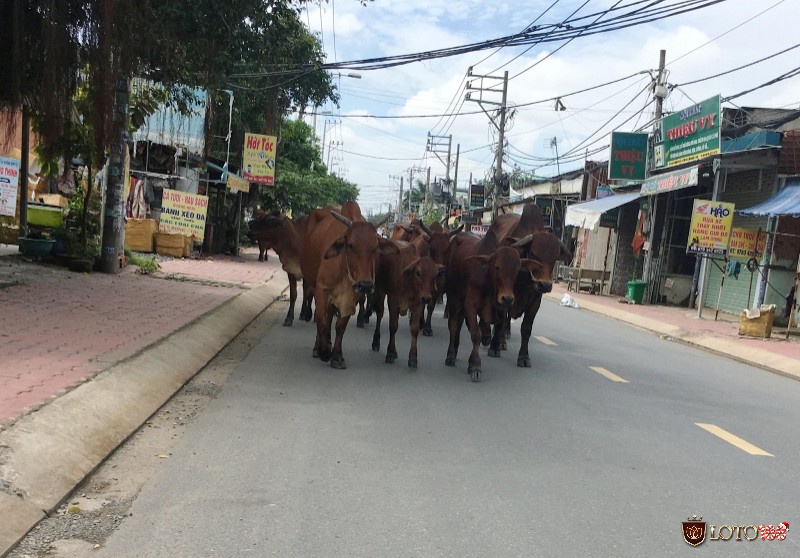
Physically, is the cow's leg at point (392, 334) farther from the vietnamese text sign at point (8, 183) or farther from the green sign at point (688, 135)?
the green sign at point (688, 135)

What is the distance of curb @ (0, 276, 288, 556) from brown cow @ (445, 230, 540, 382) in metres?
3.22

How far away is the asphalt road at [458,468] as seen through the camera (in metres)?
3.99

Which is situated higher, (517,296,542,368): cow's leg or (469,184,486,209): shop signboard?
(469,184,486,209): shop signboard

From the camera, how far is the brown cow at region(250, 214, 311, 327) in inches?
488

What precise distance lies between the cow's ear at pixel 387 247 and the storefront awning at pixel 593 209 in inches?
644

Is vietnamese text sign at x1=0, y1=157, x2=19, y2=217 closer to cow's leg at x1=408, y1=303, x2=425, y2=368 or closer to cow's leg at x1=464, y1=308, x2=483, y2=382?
cow's leg at x1=408, y1=303, x2=425, y2=368

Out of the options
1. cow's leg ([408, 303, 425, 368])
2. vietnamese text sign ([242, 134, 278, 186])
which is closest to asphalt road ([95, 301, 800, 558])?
cow's leg ([408, 303, 425, 368])

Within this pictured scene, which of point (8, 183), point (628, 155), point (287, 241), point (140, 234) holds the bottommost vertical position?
point (140, 234)

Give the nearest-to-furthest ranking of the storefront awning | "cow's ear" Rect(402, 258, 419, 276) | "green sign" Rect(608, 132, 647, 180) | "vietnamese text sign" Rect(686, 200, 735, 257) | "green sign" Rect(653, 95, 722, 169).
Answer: "cow's ear" Rect(402, 258, 419, 276) → "vietnamese text sign" Rect(686, 200, 735, 257) → "green sign" Rect(653, 95, 722, 169) → the storefront awning → "green sign" Rect(608, 132, 647, 180)

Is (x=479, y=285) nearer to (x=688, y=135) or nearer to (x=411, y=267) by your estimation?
(x=411, y=267)

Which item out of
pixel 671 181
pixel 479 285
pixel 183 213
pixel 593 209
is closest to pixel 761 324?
pixel 671 181

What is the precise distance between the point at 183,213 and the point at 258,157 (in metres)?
5.14

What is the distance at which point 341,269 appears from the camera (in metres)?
8.72

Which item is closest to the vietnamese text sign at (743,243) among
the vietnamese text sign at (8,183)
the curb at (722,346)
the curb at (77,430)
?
the curb at (722,346)
